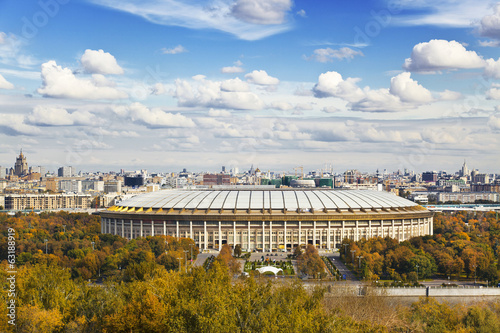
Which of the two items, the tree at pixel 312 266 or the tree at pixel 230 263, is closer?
the tree at pixel 312 266

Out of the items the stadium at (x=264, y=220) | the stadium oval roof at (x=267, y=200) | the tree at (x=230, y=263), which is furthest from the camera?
the stadium oval roof at (x=267, y=200)

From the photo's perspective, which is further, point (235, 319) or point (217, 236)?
point (217, 236)

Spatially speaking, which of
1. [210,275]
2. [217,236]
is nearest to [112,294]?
[210,275]

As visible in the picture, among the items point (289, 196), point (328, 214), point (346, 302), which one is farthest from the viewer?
point (289, 196)

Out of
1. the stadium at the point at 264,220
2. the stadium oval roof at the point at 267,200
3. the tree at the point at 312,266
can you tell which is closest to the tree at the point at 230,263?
the tree at the point at 312,266

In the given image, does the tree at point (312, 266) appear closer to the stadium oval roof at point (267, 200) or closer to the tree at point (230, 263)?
the tree at point (230, 263)

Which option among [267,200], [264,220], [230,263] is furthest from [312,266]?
[267,200]

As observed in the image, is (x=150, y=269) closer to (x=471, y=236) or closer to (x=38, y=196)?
(x=471, y=236)
